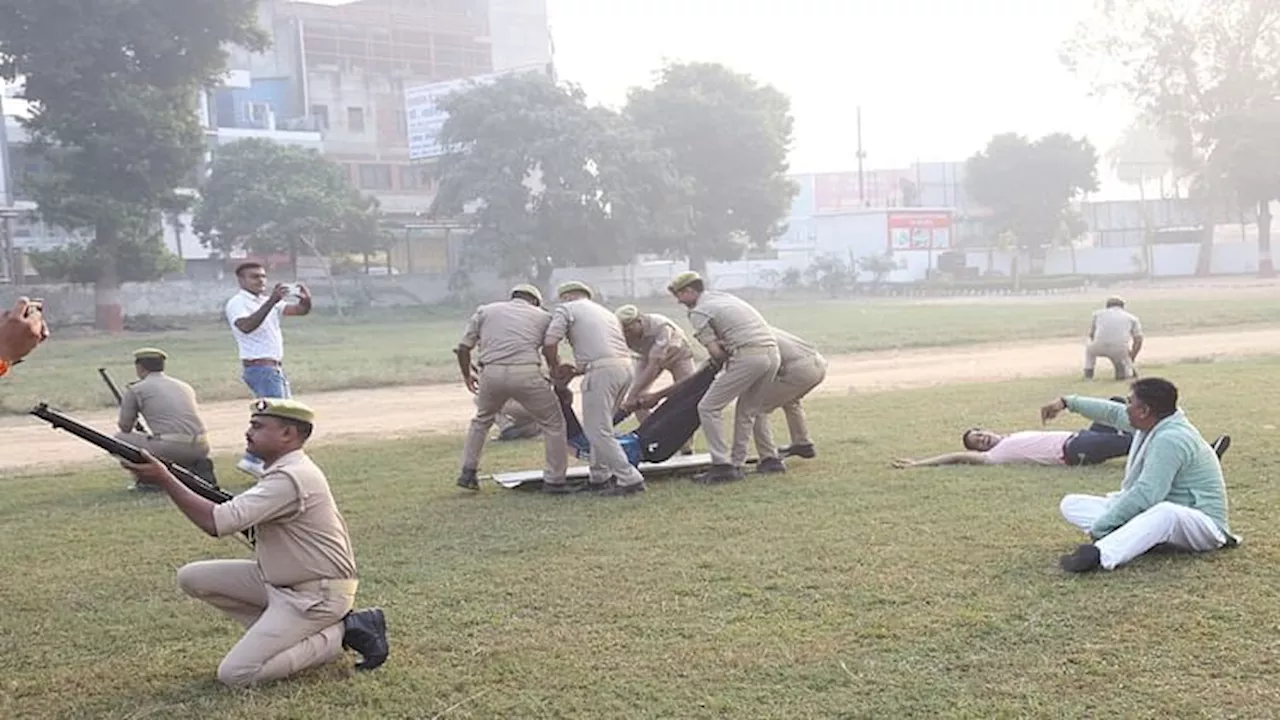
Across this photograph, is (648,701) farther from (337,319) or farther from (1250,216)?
(1250,216)

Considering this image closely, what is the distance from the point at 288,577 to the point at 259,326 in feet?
18.7

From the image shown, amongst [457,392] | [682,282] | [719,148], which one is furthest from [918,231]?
[682,282]

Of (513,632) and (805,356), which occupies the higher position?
(805,356)

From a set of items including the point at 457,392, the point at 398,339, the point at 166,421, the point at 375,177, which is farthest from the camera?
the point at 375,177

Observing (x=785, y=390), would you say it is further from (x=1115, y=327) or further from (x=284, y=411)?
(x=1115, y=327)

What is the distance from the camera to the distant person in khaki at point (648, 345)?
1072 cm

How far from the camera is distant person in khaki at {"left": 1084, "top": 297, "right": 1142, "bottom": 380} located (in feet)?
55.5

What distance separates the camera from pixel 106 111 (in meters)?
37.0

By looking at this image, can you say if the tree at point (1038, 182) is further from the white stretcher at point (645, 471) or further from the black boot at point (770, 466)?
the white stretcher at point (645, 471)

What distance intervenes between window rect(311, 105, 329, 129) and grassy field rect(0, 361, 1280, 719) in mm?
55637

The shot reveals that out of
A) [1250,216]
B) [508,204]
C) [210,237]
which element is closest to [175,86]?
[210,237]

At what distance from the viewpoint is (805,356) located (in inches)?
416

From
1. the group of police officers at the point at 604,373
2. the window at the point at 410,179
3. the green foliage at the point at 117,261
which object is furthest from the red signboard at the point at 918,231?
the group of police officers at the point at 604,373

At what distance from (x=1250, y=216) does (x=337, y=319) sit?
58793 mm
